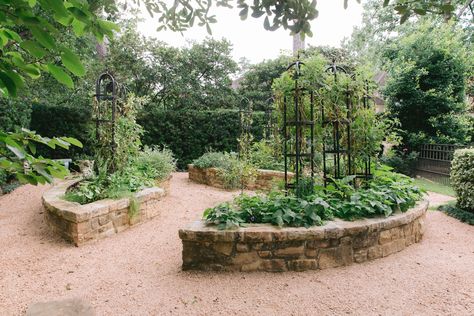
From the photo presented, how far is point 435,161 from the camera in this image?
28.9ft

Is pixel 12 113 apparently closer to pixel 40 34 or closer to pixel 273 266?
pixel 273 266

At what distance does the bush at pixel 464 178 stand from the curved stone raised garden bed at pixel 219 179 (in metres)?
2.97

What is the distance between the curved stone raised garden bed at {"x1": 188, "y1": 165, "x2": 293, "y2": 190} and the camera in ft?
23.4

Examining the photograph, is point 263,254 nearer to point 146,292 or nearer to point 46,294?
point 146,292

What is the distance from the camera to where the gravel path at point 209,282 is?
2.44m

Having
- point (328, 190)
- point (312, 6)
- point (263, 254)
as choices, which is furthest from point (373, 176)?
point (312, 6)

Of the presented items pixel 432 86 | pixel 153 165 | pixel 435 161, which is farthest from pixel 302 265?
pixel 432 86

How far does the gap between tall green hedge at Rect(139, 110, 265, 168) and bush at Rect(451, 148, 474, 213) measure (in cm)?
599

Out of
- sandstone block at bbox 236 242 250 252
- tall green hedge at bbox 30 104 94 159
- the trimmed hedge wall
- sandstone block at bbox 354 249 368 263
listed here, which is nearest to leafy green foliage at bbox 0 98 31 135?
tall green hedge at bbox 30 104 94 159

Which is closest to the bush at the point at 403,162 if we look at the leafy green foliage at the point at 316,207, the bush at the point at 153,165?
the leafy green foliage at the point at 316,207

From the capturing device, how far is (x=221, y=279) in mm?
2818

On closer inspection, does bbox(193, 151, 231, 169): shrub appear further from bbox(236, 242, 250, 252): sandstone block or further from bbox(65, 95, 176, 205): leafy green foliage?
bbox(236, 242, 250, 252): sandstone block

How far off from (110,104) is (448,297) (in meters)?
5.27

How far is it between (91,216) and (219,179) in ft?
13.4
